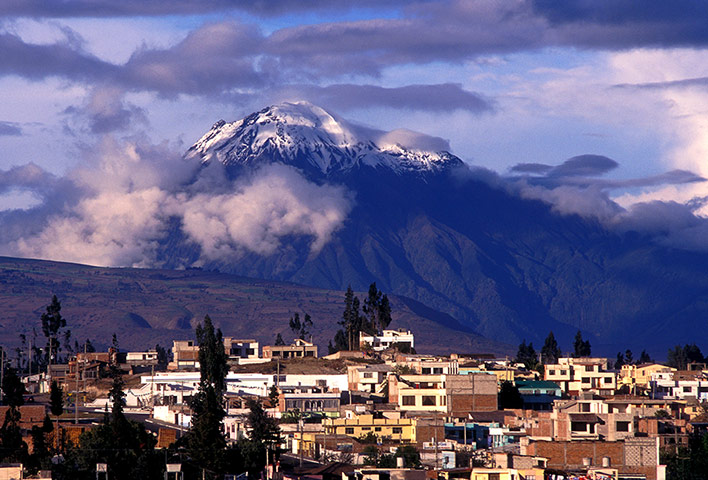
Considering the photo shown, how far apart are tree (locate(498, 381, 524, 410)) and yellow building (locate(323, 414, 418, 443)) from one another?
3520 centimetres

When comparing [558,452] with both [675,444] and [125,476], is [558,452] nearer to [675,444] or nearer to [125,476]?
[675,444]

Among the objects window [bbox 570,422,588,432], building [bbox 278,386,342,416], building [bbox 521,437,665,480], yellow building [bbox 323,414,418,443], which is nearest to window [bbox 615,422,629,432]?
window [bbox 570,422,588,432]

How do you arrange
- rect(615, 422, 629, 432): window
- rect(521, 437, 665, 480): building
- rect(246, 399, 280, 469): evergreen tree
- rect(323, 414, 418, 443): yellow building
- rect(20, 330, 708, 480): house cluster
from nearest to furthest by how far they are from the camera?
rect(20, 330, 708, 480): house cluster → rect(521, 437, 665, 480): building → rect(246, 399, 280, 469): evergreen tree → rect(615, 422, 629, 432): window → rect(323, 414, 418, 443): yellow building

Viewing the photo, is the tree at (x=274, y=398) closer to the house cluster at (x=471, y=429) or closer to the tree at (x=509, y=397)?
the house cluster at (x=471, y=429)

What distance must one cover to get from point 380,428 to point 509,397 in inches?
1600

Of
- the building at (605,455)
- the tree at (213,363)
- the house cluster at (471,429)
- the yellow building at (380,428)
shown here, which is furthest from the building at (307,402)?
the building at (605,455)

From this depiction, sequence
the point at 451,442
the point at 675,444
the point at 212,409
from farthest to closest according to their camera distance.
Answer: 1. the point at 451,442
2. the point at 675,444
3. the point at 212,409

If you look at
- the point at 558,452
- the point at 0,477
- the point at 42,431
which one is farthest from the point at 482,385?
the point at 0,477

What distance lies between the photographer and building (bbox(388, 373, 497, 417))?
599 ft

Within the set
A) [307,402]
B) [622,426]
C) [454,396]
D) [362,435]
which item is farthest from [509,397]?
[622,426]

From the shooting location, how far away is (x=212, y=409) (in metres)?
124

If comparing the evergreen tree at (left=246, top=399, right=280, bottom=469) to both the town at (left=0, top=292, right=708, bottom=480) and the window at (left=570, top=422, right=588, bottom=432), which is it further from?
the window at (left=570, top=422, right=588, bottom=432)

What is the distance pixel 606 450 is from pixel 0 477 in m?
51.2

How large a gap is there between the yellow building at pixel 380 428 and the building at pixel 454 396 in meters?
21.7
